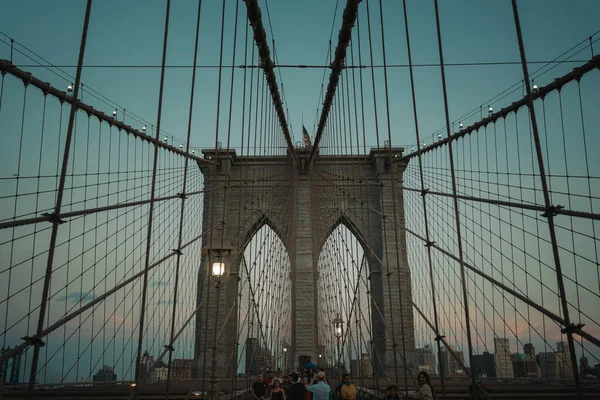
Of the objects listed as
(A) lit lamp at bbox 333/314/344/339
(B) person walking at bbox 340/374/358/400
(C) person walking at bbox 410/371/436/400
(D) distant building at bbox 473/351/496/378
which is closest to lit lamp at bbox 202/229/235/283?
(B) person walking at bbox 340/374/358/400

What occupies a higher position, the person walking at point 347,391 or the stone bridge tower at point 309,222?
the stone bridge tower at point 309,222

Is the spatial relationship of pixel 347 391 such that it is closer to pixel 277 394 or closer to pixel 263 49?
pixel 277 394

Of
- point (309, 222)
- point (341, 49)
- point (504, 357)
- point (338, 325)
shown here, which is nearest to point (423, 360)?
point (504, 357)

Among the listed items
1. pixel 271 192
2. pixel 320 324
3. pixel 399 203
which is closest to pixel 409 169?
pixel 399 203

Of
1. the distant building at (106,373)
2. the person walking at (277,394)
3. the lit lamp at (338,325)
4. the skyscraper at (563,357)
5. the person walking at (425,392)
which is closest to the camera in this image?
the person walking at (425,392)

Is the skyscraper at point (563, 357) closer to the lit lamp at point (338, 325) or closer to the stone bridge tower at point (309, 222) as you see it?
the lit lamp at point (338, 325)

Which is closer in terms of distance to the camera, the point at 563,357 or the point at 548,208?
the point at 548,208

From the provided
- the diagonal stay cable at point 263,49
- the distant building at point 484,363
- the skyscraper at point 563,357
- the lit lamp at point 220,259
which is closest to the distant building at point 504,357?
the distant building at point 484,363

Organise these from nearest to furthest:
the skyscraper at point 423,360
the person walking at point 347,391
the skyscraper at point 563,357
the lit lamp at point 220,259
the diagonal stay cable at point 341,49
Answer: the person walking at point 347,391 → the lit lamp at point 220,259 → the skyscraper at point 563,357 → the diagonal stay cable at point 341,49 → the skyscraper at point 423,360

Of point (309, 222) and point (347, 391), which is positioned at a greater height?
point (309, 222)

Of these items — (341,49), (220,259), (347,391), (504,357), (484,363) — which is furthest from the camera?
(504,357)

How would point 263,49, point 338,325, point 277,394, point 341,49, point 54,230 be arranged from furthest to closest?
point 338,325 → point 341,49 → point 263,49 → point 277,394 → point 54,230

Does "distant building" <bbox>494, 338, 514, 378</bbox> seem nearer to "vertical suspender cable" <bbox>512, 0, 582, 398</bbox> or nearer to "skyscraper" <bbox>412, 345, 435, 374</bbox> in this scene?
"skyscraper" <bbox>412, 345, 435, 374</bbox>

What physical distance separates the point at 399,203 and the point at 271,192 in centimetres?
515
